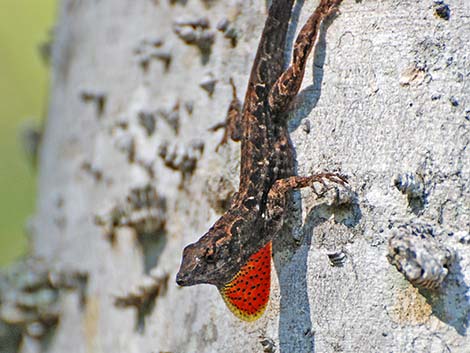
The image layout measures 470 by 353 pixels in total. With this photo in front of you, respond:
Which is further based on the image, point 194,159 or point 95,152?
point 95,152

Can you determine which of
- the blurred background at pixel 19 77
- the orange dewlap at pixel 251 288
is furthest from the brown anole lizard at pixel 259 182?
the blurred background at pixel 19 77

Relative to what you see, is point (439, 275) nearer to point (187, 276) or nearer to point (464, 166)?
point (464, 166)

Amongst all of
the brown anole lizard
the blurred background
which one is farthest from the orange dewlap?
the blurred background

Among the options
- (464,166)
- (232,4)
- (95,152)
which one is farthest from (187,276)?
(95,152)

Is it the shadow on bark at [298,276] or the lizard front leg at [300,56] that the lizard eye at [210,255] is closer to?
the shadow on bark at [298,276]

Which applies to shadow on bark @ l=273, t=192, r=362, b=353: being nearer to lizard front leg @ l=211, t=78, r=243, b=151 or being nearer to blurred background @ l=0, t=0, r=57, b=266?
lizard front leg @ l=211, t=78, r=243, b=151

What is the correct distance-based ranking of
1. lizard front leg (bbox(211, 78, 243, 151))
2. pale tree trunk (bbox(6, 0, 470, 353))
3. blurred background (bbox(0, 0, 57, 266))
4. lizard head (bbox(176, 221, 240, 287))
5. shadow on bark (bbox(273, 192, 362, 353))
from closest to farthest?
1. pale tree trunk (bbox(6, 0, 470, 353))
2. shadow on bark (bbox(273, 192, 362, 353))
3. lizard head (bbox(176, 221, 240, 287))
4. lizard front leg (bbox(211, 78, 243, 151))
5. blurred background (bbox(0, 0, 57, 266))

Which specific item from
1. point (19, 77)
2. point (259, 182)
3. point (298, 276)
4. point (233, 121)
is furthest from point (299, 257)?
point (19, 77)
